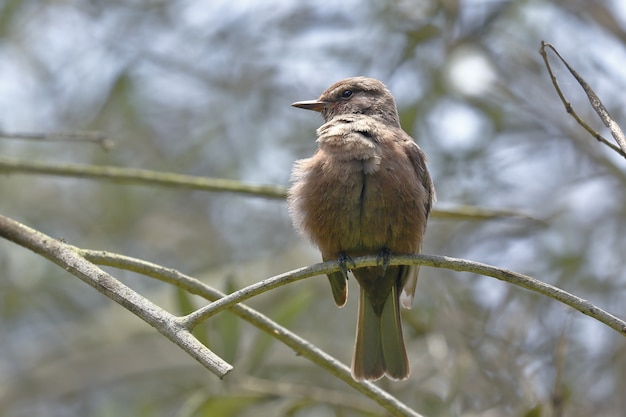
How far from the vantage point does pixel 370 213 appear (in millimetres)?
4574

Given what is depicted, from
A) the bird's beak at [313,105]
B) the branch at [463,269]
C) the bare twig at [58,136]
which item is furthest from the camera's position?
the bird's beak at [313,105]

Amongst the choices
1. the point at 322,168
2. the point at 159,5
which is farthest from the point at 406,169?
the point at 159,5

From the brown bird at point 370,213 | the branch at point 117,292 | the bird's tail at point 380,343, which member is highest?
the brown bird at point 370,213

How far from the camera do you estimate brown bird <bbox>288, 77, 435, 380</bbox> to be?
460 cm

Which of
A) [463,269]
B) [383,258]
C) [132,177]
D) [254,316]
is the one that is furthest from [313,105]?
[463,269]

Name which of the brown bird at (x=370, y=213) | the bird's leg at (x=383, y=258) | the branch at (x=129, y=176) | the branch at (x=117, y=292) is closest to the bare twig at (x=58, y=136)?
the branch at (x=129, y=176)

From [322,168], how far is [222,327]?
3.62 ft

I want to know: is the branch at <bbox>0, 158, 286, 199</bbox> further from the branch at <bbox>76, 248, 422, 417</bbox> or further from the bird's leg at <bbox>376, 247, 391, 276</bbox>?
the branch at <bbox>76, 248, 422, 417</bbox>

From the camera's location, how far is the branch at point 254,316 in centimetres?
340

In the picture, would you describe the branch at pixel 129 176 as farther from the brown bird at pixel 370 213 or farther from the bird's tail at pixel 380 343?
the bird's tail at pixel 380 343

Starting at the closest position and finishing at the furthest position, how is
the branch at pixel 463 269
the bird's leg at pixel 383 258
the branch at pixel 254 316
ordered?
the branch at pixel 463 269, the branch at pixel 254 316, the bird's leg at pixel 383 258

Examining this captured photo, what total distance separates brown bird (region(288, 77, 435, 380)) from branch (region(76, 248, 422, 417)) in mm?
780

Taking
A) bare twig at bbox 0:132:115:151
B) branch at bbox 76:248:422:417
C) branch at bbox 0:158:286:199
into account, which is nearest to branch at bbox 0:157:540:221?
branch at bbox 0:158:286:199

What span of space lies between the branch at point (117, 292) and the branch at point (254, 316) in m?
0.12
